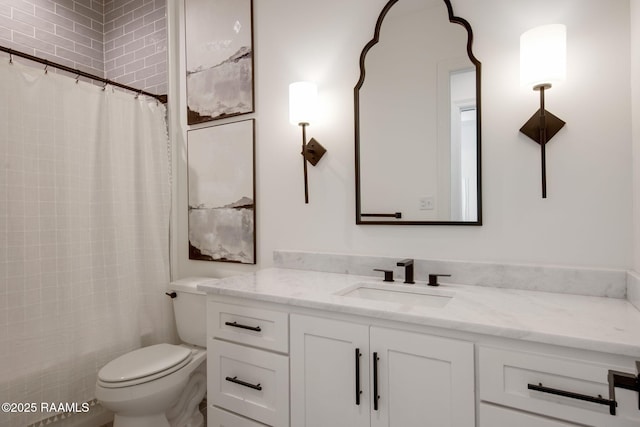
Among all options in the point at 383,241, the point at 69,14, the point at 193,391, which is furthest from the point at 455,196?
the point at 69,14

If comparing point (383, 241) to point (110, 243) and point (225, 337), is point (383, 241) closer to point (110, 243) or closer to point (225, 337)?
point (225, 337)

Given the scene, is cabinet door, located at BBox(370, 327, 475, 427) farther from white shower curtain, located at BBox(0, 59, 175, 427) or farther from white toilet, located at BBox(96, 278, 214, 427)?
white shower curtain, located at BBox(0, 59, 175, 427)

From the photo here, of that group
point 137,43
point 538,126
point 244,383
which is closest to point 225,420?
point 244,383

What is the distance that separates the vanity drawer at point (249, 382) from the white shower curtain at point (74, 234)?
0.82 m

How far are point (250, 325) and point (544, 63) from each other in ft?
4.90

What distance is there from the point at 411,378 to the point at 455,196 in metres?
0.80

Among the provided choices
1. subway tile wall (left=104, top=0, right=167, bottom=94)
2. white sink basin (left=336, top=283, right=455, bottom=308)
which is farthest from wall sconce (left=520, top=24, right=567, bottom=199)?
subway tile wall (left=104, top=0, right=167, bottom=94)

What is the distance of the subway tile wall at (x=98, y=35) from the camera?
2.42 m

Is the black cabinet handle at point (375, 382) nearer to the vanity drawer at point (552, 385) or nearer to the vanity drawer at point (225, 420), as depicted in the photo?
the vanity drawer at point (552, 385)

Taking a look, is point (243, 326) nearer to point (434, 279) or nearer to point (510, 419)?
point (434, 279)

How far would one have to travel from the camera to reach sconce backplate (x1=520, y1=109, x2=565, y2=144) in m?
1.35

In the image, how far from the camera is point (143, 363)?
1745mm

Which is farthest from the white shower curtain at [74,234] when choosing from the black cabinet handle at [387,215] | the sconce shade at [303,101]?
the black cabinet handle at [387,215]

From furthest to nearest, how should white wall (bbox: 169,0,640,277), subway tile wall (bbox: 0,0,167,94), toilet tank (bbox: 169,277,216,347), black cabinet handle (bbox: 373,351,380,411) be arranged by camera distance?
subway tile wall (bbox: 0,0,167,94), toilet tank (bbox: 169,277,216,347), white wall (bbox: 169,0,640,277), black cabinet handle (bbox: 373,351,380,411)
